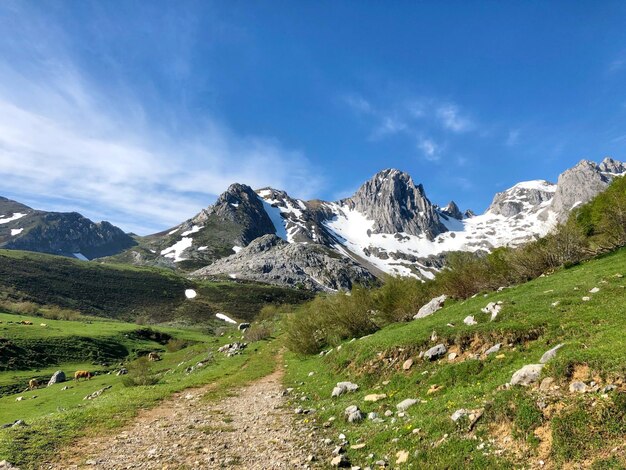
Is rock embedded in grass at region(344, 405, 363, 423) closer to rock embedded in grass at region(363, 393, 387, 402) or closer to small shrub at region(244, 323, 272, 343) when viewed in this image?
rock embedded in grass at region(363, 393, 387, 402)

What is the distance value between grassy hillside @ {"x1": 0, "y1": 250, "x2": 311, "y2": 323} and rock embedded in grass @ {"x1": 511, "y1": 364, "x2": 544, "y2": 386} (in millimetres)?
149056

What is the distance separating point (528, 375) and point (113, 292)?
18583 cm

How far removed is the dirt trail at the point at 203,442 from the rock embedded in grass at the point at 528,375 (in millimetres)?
7120

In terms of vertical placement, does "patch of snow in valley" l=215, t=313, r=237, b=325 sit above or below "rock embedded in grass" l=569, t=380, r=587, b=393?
above

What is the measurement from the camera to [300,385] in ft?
81.7

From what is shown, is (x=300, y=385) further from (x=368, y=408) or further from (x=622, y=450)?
(x=622, y=450)

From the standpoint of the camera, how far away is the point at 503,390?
428 inches

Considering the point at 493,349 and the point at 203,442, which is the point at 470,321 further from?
the point at 203,442

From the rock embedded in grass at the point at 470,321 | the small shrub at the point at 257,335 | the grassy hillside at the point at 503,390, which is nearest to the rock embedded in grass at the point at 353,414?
the grassy hillside at the point at 503,390

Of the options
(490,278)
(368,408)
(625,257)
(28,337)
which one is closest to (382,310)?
(490,278)

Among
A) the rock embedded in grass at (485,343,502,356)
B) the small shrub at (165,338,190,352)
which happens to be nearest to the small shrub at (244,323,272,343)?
the small shrub at (165,338,190,352)

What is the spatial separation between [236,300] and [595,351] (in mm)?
179624

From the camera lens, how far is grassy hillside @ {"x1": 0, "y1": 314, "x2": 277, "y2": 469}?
15170 millimetres

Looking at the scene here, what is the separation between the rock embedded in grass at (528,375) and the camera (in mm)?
10921
